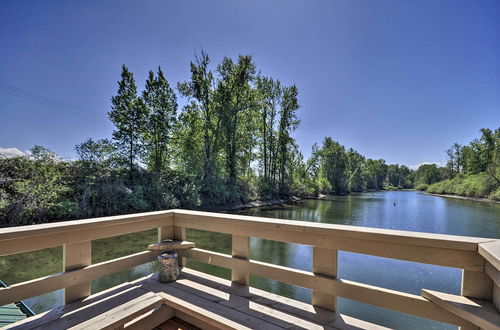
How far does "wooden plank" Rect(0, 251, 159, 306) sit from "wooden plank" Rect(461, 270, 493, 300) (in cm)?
192

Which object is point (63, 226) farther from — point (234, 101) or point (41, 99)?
point (234, 101)

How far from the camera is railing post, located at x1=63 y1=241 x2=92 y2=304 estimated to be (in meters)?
1.30

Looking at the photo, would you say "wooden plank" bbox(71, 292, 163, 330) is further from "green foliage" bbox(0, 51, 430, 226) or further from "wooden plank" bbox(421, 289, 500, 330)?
"green foliage" bbox(0, 51, 430, 226)

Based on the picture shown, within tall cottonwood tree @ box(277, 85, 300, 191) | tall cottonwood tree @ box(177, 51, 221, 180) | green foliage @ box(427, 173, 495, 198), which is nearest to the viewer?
tall cottonwood tree @ box(177, 51, 221, 180)

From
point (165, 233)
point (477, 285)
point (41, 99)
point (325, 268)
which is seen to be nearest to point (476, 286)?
point (477, 285)

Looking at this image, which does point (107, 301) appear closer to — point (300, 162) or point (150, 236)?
point (150, 236)

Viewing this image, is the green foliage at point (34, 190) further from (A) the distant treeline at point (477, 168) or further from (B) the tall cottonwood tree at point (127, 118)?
(A) the distant treeline at point (477, 168)

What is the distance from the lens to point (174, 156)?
14250mm

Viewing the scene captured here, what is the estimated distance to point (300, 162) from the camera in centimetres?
2814

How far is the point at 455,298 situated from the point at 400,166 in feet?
286

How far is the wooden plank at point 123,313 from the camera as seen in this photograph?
3.60ft

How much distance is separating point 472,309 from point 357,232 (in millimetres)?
471

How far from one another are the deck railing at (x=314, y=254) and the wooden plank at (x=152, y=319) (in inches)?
15.2

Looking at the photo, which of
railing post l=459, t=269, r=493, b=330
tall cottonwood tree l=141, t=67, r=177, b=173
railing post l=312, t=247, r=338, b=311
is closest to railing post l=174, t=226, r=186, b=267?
railing post l=312, t=247, r=338, b=311
